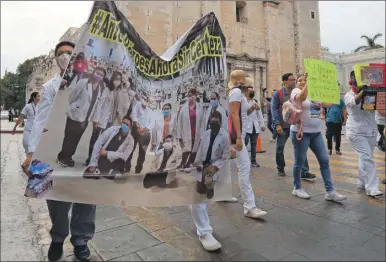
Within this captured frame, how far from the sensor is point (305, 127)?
4.48 m

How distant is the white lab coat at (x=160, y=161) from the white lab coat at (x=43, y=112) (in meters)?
1.02

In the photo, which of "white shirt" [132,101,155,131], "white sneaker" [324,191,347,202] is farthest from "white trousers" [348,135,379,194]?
"white shirt" [132,101,155,131]

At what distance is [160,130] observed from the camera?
9.59ft

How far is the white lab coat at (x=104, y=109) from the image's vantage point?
8.58 feet

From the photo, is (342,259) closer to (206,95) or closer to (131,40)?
(206,95)

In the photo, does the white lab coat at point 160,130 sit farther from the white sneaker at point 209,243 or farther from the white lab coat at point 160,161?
the white sneaker at point 209,243

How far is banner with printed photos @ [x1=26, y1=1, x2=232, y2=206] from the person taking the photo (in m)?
2.56

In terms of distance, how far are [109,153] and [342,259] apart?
229cm

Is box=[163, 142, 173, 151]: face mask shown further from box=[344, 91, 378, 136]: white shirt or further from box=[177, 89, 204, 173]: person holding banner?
box=[344, 91, 378, 136]: white shirt

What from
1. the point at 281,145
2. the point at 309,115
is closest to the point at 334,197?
the point at 309,115

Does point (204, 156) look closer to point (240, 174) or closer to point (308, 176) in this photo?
point (240, 174)

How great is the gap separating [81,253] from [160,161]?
1114 mm

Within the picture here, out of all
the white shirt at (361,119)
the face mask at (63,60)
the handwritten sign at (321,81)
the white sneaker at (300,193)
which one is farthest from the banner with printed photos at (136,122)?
the white shirt at (361,119)

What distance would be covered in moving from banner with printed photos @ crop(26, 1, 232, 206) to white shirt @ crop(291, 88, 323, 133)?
1.78 m
